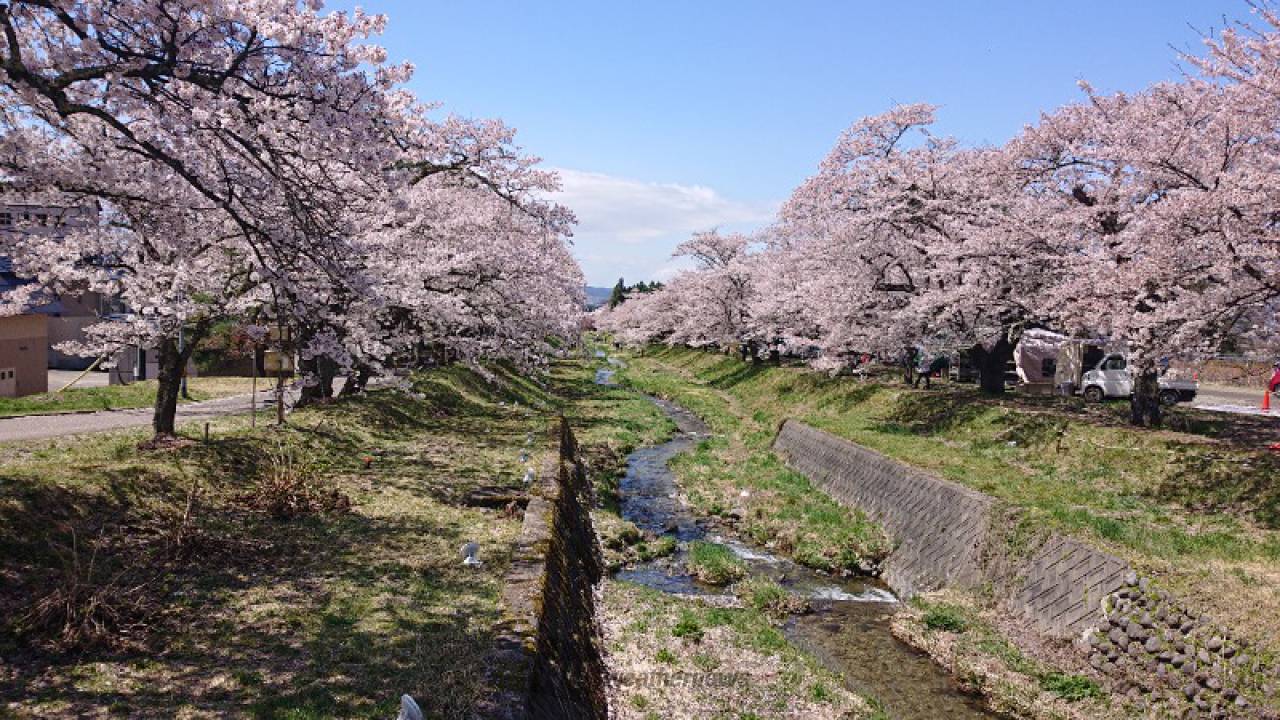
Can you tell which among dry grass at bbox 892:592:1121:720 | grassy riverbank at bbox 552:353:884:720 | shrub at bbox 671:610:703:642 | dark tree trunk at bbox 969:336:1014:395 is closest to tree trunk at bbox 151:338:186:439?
grassy riverbank at bbox 552:353:884:720

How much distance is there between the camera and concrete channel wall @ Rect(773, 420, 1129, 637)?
10.1 m

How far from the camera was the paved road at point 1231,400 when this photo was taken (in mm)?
26178

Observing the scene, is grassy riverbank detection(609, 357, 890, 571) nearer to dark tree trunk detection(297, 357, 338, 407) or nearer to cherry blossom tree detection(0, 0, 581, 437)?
cherry blossom tree detection(0, 0, 581, 437)

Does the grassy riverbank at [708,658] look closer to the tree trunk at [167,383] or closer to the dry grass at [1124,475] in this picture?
the dry grass at [1124,475]

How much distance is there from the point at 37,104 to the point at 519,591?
7.50 meters

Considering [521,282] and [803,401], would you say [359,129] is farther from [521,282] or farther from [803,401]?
[803,401]

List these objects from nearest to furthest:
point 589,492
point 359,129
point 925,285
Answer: point 359,129
point 589,492
point 925,285

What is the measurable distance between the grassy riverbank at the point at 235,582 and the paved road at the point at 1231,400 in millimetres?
25624

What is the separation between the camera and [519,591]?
8016 mm

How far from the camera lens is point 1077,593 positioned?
33.3 feet

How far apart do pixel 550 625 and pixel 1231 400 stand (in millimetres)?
34161

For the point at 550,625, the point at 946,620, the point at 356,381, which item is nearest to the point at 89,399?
the point at 356,381

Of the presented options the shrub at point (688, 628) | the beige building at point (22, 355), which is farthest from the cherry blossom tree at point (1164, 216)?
the beige building at point (22, 355)

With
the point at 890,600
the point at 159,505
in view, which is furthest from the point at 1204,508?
the point at 159,505
